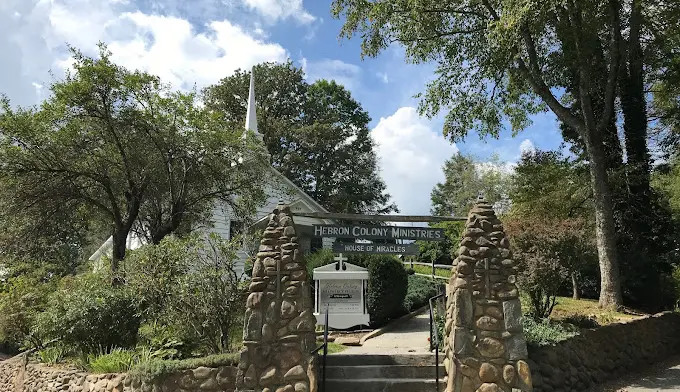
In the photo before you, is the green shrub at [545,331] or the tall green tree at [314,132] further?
the tall green tree at [314,132]

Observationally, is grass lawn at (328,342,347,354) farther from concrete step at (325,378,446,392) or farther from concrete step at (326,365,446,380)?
concrete step at (325,378,446,392)

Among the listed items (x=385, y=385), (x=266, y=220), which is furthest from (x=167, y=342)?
(x=266, y=220)

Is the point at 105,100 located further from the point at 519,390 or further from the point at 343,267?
the point at 519,390

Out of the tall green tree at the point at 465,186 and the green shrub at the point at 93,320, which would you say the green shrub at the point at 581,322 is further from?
the tall green tree at the point at 465,186

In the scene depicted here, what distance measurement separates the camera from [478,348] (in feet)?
20.6

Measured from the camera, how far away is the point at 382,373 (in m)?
7.13

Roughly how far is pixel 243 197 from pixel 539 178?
11837mm

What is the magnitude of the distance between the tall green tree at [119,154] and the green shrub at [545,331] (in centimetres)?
881

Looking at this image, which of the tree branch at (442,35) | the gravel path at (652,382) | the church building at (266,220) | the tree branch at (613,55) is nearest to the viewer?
the gravel path at (652,382)

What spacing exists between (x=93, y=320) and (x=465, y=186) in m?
38.8

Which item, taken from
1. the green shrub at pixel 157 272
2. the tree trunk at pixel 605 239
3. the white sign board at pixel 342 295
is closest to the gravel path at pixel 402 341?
the white sign board at pixel 342 295

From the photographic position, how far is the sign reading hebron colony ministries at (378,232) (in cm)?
763

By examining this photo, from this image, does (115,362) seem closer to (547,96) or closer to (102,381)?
(102,381)

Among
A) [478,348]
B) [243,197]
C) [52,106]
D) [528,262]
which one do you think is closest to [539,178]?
[528,262]
